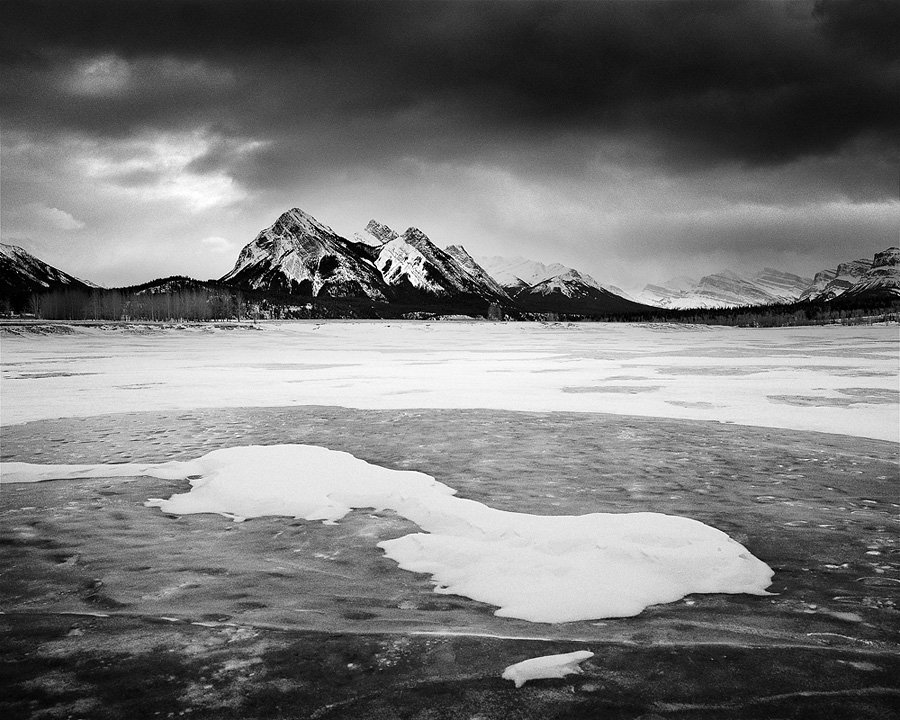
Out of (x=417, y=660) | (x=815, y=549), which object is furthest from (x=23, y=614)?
(x=815, y=549)

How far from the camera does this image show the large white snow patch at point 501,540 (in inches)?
196

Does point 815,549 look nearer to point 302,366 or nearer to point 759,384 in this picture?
point 759,384

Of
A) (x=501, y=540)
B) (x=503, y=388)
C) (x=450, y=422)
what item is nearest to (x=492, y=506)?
(x=501, y=540)

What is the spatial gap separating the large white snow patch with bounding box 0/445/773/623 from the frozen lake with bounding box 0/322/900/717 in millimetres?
221

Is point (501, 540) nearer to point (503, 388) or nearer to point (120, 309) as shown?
point (503, 388)

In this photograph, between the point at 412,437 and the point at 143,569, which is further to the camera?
the point at 412,437

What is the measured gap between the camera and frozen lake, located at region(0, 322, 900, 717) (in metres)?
3.95

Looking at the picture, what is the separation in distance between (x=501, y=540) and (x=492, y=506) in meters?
1.09

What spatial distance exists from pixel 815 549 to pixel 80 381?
71.9ft

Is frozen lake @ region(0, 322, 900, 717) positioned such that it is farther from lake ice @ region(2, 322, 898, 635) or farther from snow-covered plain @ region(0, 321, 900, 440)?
snow-covered plain @ region(0, 321, 900, 440)

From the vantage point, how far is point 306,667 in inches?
146

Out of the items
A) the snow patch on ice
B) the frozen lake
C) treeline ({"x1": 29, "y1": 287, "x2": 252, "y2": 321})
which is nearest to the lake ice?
the frozen lake

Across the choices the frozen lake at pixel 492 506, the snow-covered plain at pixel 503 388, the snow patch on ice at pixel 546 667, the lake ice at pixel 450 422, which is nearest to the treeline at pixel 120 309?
the snow-covered plain at pixel 503 388

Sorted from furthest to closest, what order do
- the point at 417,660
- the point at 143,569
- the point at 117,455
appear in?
the point at 117,455 → the point at 143,569 → the point at 417,660
